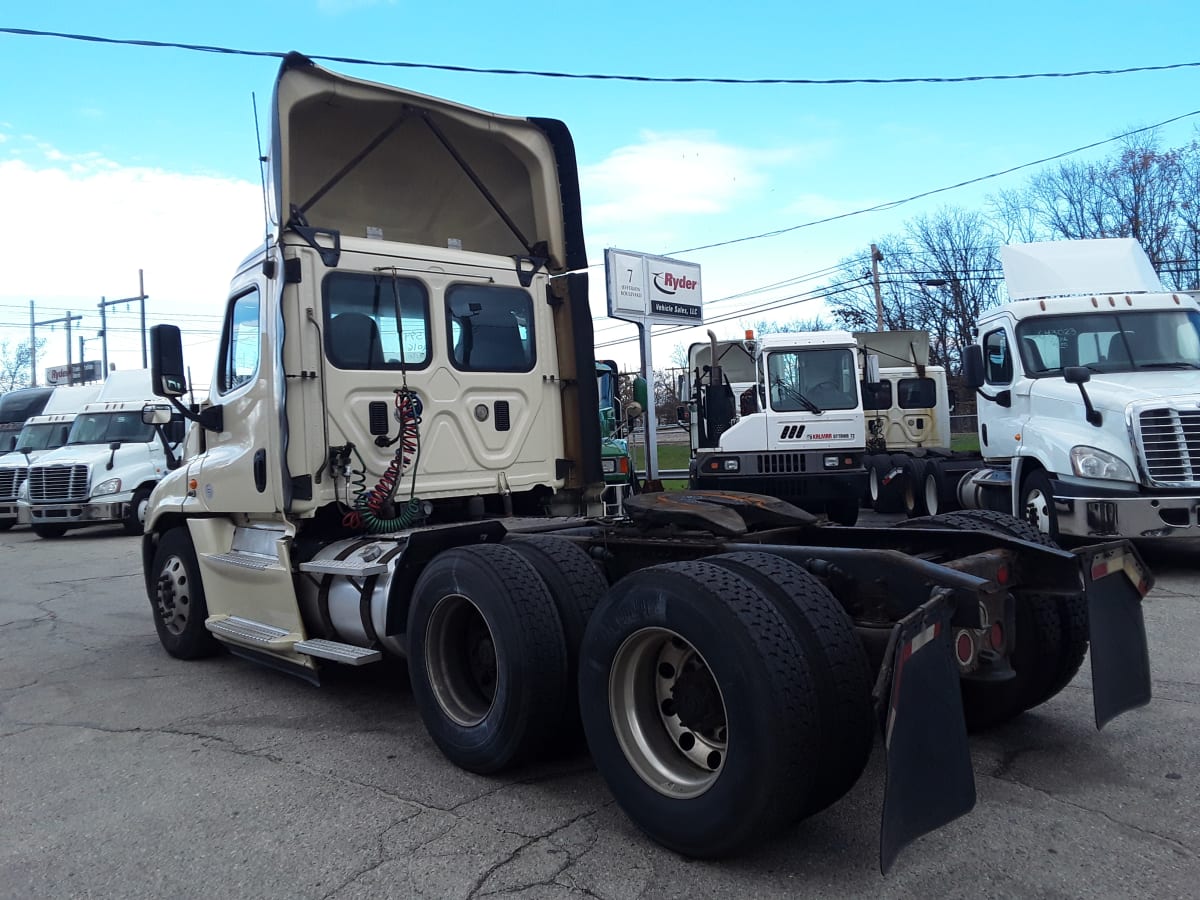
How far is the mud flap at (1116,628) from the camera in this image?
144 inches

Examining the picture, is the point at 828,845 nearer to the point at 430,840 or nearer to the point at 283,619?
the point at 430,840

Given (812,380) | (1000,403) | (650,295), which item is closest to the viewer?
(650,295)

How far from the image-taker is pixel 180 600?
668cm

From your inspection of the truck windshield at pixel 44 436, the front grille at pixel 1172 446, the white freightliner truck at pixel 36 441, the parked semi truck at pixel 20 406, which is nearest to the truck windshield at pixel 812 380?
the front grille at pixel 1172 446

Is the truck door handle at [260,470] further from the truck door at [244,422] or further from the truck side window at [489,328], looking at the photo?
the truck side window at [489,328]

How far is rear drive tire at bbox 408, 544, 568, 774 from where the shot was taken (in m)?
3.93

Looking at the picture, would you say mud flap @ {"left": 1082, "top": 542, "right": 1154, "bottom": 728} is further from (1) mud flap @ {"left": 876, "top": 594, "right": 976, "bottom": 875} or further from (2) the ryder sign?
(2) the ryder sign

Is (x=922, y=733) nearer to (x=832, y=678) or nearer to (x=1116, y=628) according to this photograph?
(x=832, y=678)

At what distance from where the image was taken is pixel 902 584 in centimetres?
335

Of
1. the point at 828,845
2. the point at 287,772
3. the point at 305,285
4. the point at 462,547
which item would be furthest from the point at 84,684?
the point at 828,845

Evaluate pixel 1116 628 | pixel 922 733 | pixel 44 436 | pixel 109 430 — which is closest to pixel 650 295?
pixel 1116 628

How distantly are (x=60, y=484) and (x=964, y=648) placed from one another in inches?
677

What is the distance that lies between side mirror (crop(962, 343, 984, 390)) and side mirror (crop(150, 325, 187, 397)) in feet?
26.8

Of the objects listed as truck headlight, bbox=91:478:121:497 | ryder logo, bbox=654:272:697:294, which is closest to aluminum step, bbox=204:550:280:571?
ryder logo, bbox=654:272:697:294
